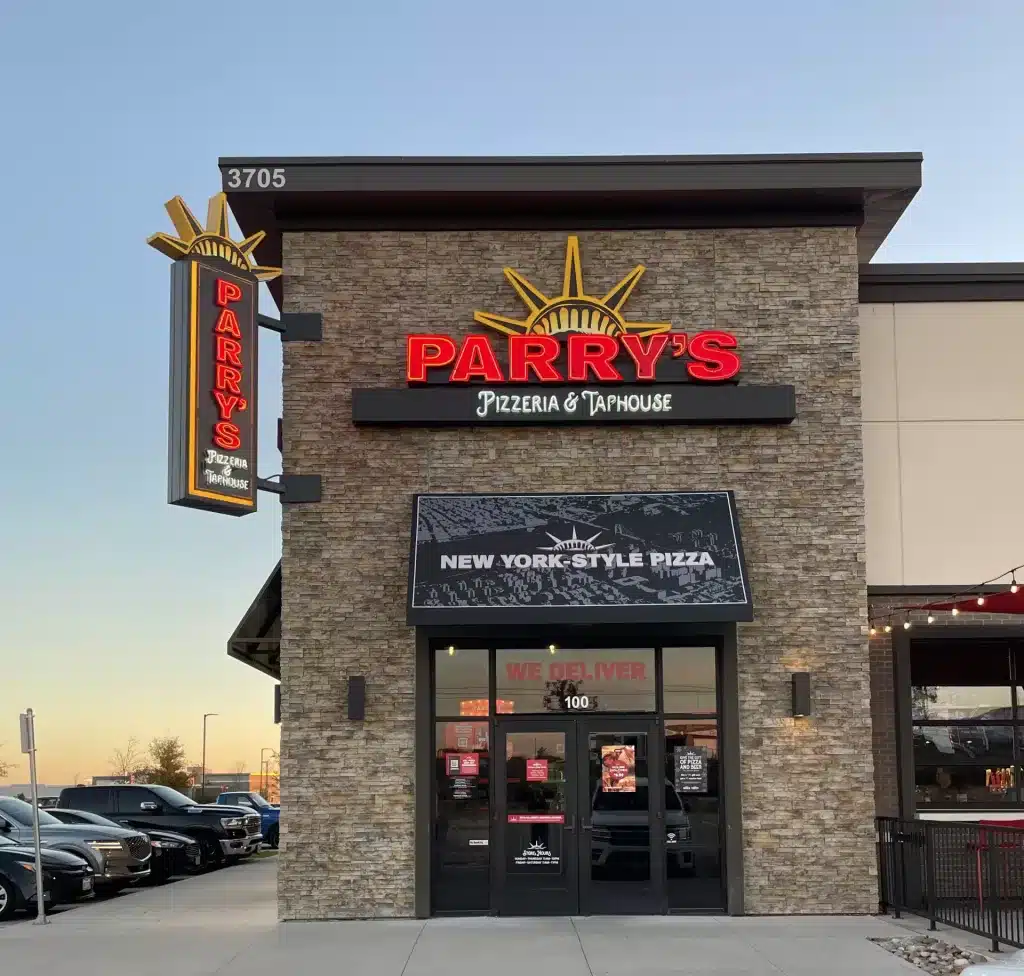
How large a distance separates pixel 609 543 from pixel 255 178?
6154 mm

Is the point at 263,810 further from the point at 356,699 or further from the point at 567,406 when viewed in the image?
the point at 567,406

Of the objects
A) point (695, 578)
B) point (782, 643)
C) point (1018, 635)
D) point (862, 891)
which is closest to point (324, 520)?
point (695, 578)

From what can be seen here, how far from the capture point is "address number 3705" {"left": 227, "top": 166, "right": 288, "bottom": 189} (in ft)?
54.9

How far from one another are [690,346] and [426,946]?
7.65 meters

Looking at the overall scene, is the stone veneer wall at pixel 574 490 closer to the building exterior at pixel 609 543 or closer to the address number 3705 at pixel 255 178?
the building exterior at pixel 609 543

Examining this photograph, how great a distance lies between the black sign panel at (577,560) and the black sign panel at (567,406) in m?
0.96

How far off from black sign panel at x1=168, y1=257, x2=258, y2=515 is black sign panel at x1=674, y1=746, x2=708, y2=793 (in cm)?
590

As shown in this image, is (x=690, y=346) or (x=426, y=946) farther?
(x=690, y=346)

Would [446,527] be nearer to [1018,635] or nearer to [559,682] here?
[559,682]

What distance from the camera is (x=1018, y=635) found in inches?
693

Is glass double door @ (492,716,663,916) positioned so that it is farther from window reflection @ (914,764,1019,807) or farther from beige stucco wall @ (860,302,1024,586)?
beige stucco wall @ (860,302,1024,586)

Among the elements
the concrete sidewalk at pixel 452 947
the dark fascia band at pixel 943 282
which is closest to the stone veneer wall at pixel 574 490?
the concrete sidewalk at pixel 452 947

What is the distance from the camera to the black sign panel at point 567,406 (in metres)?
16.8

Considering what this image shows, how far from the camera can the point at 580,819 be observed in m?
16.4
